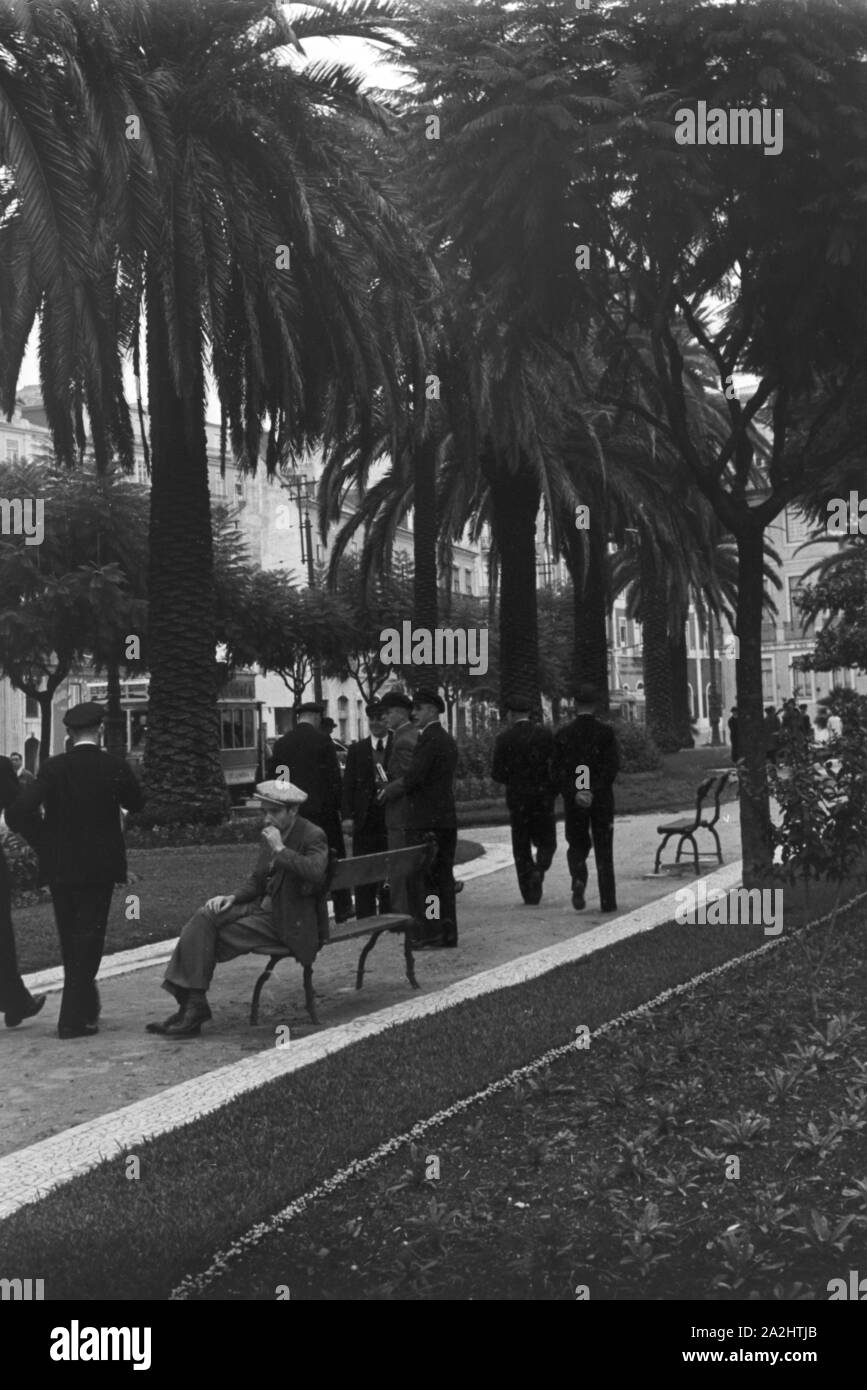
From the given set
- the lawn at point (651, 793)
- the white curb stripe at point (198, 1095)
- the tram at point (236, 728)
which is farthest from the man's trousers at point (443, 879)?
the tram at point (236, 728)

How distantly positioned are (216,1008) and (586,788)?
4.45m

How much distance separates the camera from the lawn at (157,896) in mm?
12281

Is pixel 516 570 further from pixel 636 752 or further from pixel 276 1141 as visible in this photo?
pixel 276 1141

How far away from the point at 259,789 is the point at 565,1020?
2.11 m

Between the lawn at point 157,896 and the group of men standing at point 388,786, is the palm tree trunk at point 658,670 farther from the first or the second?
the group of men standing at point 388,786

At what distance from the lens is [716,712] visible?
209 feet

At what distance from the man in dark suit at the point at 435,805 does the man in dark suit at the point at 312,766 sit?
968mm

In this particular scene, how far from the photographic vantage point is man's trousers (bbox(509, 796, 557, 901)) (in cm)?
1379

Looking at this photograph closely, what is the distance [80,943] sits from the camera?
9008mm

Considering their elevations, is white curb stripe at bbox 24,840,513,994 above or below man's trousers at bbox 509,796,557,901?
below

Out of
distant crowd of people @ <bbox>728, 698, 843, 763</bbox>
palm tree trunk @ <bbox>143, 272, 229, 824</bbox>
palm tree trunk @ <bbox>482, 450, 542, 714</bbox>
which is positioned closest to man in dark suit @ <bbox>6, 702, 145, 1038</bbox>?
distant crowd of people @ <bbox>728, 698, 843, 763</bbox>

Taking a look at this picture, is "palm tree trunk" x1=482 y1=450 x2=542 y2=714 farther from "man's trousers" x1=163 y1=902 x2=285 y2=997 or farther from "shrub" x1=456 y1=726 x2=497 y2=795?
"man's trousers" x1=163 y1=902 x2=285 y2=997

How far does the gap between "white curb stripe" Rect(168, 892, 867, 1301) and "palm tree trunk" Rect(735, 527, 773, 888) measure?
3.45 m
